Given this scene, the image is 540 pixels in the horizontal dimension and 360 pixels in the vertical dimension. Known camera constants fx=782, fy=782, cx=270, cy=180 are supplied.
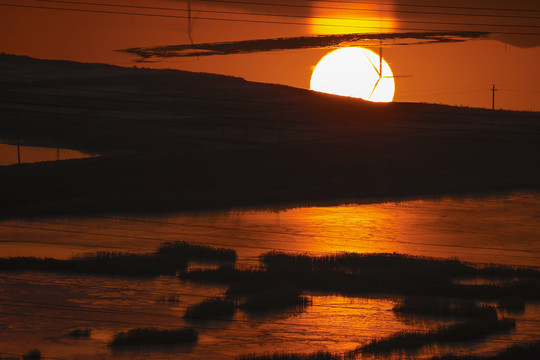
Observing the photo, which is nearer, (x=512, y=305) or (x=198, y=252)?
(x=512, y=305)

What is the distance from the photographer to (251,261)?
161 ft

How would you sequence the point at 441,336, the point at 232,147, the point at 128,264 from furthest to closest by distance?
the point at 232,147
the point at 128,264
the point at 441,336

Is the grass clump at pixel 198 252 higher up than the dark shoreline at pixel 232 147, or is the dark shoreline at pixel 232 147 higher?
the dark shoreline at pixel 232 147

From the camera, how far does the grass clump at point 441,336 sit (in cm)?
3200

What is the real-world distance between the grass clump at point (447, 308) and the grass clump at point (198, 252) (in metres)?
14.4

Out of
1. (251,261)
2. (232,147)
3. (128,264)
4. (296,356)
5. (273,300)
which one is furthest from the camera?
(232,147)

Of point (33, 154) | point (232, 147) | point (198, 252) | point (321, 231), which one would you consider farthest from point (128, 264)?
point (33, 154)

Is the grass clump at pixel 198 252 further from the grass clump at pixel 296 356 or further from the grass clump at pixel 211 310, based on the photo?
the grass clump at pixel 296 356

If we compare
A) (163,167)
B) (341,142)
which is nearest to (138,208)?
(163,167)

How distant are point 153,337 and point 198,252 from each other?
59.3ft

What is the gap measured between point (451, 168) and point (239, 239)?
37412 mm

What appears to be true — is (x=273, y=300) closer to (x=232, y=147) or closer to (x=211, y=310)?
(x=211, y=310)

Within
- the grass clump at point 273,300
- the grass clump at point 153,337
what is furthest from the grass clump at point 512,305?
the grass clump at point 153,337

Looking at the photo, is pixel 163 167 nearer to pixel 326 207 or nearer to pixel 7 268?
pixel 326 207
